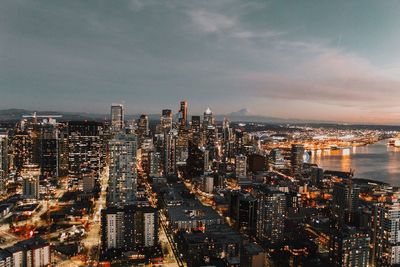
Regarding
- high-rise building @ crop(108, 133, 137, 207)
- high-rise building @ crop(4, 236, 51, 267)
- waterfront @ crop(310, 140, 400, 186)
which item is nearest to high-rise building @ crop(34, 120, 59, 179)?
high-rise building @ crop(108, 133, 137, 207)

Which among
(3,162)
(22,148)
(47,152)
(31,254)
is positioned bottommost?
(31,254)

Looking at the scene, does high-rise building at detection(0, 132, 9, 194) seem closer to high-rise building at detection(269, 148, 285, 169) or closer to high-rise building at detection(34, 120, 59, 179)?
high-rise building at detection(34, 120, 59, 179)

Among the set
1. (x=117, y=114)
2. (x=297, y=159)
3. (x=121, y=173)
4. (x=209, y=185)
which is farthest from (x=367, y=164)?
(x=117, y=114)

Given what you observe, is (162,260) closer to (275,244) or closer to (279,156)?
(275,244)

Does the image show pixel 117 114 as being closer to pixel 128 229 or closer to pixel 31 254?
pixel 128 229

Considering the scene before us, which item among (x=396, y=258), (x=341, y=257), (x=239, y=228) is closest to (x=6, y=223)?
(x=239, y=228)

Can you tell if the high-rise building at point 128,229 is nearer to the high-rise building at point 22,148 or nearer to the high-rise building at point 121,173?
the high-rise building at point 121,173
